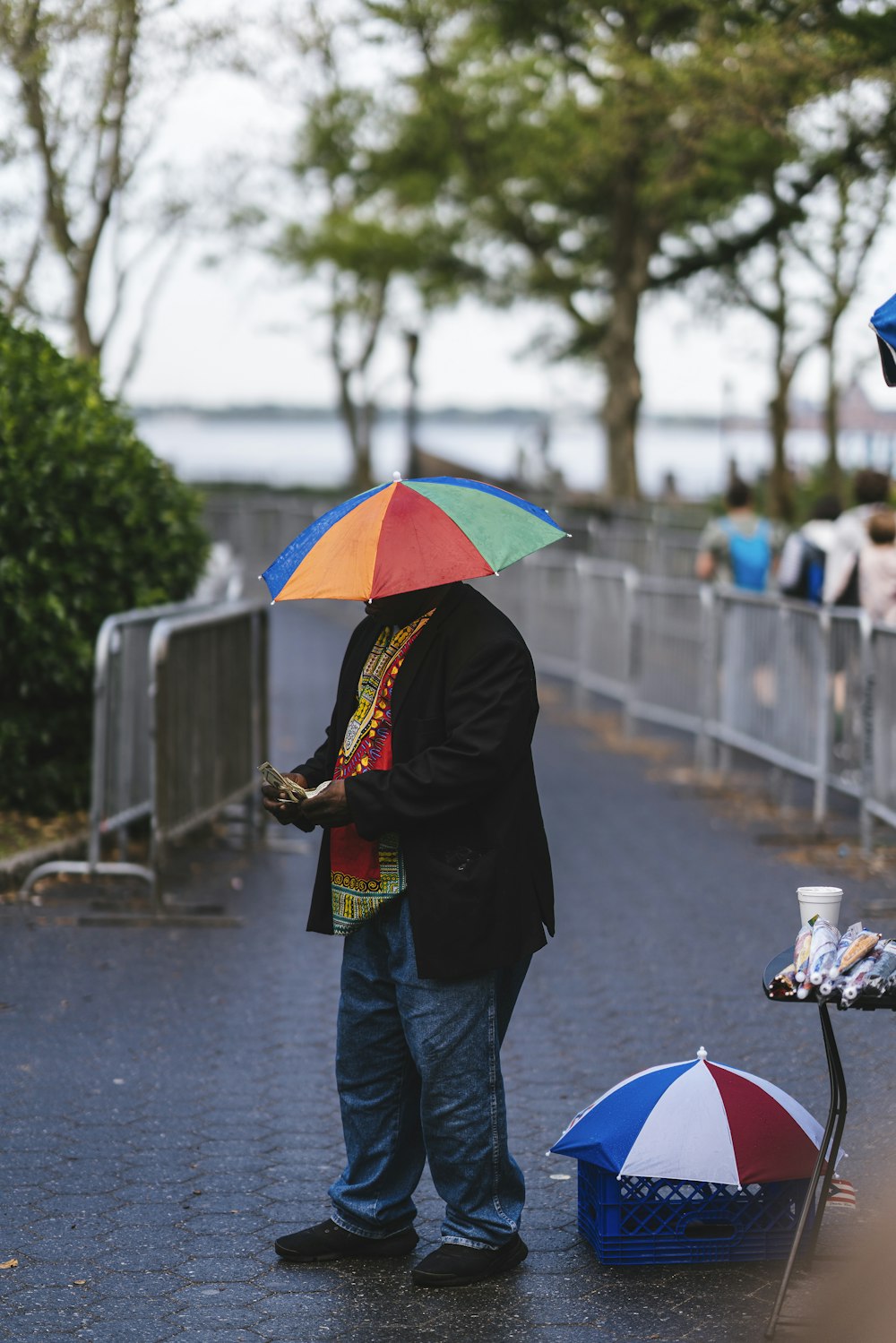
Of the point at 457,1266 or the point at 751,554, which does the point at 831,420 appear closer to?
the point at 751,554

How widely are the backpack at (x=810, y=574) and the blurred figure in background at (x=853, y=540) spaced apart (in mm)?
378

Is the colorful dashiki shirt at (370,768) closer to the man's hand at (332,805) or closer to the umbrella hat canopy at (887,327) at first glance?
the man's hand at (332,805)

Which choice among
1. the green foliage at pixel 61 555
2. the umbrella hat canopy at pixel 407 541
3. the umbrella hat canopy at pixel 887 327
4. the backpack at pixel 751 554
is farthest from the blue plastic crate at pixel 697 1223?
the backpack at pixel 751 554

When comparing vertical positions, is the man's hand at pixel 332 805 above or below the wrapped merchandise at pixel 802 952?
above

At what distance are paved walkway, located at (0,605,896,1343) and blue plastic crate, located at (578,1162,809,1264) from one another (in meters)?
0.05

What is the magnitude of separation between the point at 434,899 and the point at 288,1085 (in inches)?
80.6

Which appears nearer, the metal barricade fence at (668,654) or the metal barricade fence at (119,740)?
the metal barricade fence at (119,740)

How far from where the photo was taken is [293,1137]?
18.4 feet

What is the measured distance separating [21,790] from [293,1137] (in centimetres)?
461

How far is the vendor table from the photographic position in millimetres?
4117

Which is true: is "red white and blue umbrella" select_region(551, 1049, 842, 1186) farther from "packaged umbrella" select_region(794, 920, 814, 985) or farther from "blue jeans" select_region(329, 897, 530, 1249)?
"packaged umbrella" select_region(794, 920, 814, 985)

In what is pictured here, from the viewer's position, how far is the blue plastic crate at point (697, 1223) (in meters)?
4.57

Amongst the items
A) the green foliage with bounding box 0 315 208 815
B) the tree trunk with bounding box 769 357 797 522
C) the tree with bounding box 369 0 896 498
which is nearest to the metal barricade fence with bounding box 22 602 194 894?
the green foliage with bounding box 0 315 208 815

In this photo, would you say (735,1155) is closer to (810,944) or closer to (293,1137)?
(810,944)
